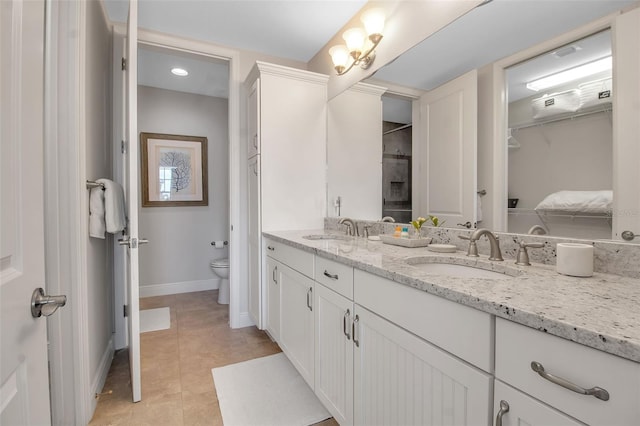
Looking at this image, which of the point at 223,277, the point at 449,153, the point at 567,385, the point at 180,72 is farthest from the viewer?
the point at 223,277

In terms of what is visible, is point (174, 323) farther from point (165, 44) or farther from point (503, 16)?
point (503, 16)

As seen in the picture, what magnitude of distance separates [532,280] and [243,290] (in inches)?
91.3

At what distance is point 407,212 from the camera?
73.5 inches

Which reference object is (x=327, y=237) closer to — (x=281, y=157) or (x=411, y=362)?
(x=281, y=157)

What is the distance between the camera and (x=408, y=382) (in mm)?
953

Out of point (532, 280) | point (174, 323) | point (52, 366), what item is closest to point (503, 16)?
point (532, 280)

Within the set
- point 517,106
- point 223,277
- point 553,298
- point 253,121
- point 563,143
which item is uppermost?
point 253,121

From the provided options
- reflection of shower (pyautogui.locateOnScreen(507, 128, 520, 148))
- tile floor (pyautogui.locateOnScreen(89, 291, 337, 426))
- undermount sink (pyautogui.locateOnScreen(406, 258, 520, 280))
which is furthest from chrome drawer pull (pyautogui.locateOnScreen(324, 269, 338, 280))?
reflection of shower (pyautogui.locateOnScreen(507, 128, 520, 148))

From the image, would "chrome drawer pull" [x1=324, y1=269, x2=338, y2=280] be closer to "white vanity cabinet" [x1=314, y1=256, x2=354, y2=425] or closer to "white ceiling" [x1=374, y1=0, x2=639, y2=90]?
"white vanity cabinet" [x1=314, y1=256, x2=354, y2=425]

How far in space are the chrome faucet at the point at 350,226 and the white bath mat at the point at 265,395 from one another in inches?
39.3

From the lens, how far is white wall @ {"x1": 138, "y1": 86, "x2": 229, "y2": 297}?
11.5 ft

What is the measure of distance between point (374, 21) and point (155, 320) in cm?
304

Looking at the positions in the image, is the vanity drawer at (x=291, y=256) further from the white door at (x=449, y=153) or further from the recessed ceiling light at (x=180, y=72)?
the recessed ceiling light at (x=180, y=72)

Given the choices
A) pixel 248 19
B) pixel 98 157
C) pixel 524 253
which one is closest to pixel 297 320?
pixel 524 253
